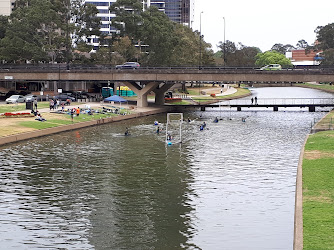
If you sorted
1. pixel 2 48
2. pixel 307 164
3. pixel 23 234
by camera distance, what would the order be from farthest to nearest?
pixel 2 48, pixel 307 164, pixel 23 234

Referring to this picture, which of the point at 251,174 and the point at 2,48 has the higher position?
the point at 2,48

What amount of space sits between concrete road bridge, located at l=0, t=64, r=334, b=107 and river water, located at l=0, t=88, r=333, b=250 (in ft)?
127

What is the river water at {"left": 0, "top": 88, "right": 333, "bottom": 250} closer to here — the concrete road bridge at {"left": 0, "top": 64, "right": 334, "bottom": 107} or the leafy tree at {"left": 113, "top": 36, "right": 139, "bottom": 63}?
the concrete road bridge at {"left": 0, "top": 64, "right": 334, "bottom": 107}

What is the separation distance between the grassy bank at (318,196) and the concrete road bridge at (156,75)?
52.9 metres

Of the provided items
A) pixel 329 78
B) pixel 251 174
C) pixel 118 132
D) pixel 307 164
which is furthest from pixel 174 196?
pixel 329 78

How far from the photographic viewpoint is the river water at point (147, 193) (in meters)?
31.8

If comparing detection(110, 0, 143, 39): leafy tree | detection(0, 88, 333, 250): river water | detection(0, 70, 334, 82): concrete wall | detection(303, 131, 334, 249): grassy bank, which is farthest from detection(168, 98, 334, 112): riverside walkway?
detection(303, 131, 334, 249): grassy bank

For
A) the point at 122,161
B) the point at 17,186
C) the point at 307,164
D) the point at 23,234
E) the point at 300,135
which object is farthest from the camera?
the point at 300,135

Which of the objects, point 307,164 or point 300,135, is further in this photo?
point 300,135

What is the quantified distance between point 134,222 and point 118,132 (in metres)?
46.8

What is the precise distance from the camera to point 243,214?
36.2m

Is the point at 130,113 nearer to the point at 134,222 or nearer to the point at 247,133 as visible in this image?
the point at 247,133

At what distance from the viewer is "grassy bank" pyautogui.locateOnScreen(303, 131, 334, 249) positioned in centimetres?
2814

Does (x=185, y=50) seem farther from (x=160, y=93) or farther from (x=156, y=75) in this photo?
(x=156, y=75)
